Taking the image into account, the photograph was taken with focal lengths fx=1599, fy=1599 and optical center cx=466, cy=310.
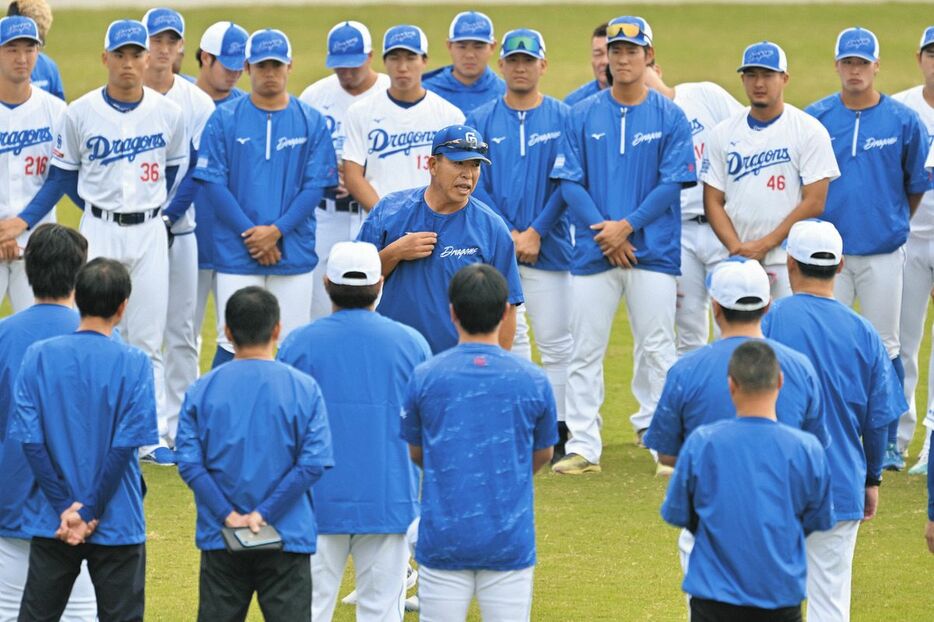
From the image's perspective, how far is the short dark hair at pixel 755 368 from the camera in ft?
16.9

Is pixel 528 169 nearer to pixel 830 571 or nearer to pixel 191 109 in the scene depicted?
pixel 191 109

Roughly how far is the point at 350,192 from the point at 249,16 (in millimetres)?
23866

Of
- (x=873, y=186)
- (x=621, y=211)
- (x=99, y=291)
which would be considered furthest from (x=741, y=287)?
(x=873, y=186)

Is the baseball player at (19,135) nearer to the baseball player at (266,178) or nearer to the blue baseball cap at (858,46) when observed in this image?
the baseball player at (266,178)

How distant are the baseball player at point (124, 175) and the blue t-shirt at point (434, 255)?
8.51ft

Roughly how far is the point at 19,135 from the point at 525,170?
3.06 meters

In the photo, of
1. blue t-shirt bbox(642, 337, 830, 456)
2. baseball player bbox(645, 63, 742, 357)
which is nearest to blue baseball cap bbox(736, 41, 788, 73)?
baseball player bbox(645, 63, 742, 357)

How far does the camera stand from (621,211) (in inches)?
376

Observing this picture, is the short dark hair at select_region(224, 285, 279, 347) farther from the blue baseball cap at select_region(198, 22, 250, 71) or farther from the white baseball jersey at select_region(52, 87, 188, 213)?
the blue baseball cap at select_region(198, 22, 250, 71)

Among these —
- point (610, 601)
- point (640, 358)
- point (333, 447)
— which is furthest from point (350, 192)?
point (333, 447)

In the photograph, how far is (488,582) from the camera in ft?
18.1

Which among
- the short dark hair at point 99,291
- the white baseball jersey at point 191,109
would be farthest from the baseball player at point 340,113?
the short dark hair at point 99,291

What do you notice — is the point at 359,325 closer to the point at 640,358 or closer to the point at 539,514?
the point at 539,514

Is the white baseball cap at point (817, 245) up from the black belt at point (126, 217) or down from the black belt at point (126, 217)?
down
